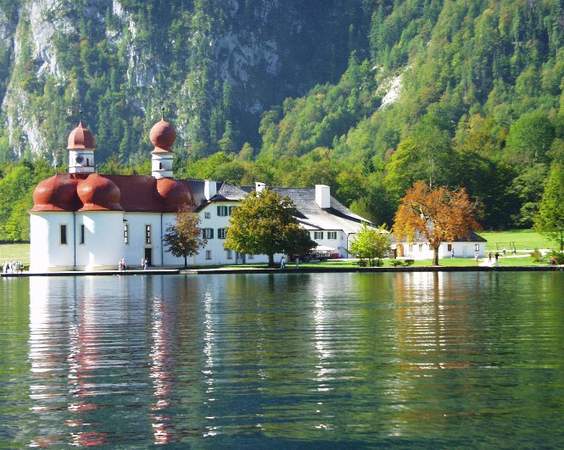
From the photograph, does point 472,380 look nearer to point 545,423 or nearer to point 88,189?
point 545,423

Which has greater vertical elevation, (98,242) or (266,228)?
(266,228)

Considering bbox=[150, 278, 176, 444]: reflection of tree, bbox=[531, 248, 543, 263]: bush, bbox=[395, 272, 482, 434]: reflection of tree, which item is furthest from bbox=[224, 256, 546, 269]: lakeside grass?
bbox=[150, 278, 176, 444]: reflection of tree

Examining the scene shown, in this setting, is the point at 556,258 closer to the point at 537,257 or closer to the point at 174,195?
the point at 537,257

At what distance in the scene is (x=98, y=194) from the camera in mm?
124812

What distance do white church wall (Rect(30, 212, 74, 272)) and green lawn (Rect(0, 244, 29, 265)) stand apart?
56.7ft

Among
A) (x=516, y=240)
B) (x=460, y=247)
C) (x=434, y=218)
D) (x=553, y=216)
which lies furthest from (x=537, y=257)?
(x=516, y=240)

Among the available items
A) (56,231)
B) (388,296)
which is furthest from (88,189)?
(388,296)

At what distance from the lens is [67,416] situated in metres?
29.5

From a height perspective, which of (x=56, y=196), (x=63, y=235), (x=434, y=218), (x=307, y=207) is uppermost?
(x=56, y=196)

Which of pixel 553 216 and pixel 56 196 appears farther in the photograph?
pixel 553 216

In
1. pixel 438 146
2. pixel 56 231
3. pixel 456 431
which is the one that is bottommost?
pixel 456 431

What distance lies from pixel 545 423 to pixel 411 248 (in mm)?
115170

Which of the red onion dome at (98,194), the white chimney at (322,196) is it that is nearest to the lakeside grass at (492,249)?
the red onion dome at (98,194)

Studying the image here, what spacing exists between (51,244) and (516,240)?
197 feet
